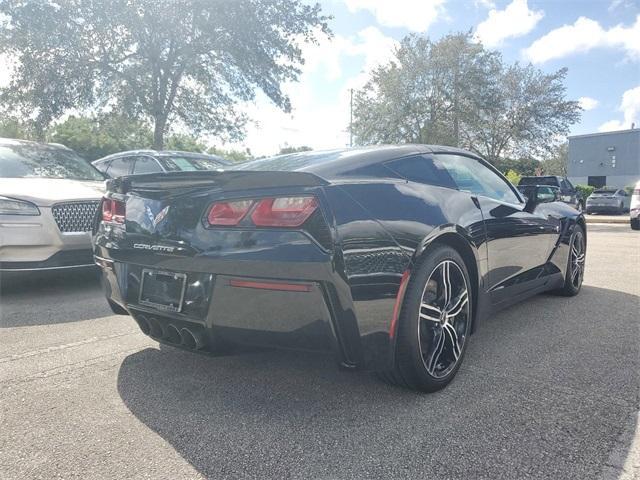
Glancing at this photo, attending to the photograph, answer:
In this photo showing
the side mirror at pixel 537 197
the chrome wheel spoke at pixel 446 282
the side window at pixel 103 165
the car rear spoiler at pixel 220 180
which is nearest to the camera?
the car rear spoiler at pixel 220 180

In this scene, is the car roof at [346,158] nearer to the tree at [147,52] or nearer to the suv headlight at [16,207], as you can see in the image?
the suv headlight at [16,207]

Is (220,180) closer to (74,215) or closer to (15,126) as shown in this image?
(74,215)

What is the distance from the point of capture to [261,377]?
2.67 metres

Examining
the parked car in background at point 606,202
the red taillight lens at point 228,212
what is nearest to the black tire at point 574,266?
the red taillight lens at point 228,212

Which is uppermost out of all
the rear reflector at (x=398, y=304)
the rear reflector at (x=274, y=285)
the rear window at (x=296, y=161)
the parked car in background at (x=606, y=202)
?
the rear window at (x=296, y=161)

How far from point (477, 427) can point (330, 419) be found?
65 cm

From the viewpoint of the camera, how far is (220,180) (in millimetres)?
2271

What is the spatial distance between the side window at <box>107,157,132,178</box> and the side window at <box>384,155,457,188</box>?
Result: 237 inches

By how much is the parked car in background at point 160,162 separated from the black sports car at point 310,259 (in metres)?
4.56

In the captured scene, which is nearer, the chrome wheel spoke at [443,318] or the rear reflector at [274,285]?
the rear reflector at [274,285]

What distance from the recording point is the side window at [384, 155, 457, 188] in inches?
103

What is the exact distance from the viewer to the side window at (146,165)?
726cm

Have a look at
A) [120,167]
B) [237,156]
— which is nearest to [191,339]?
[120,167]

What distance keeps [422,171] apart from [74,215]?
3447mm
